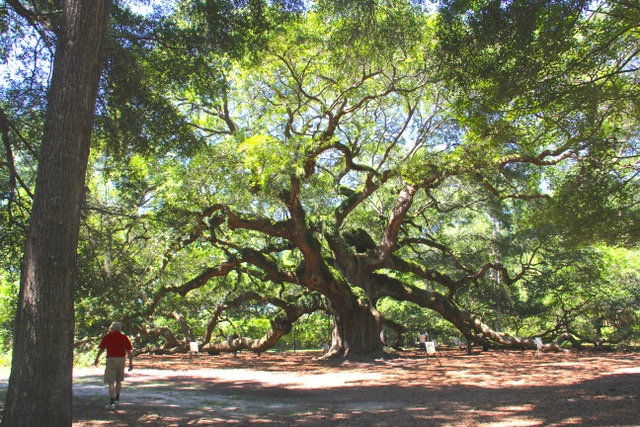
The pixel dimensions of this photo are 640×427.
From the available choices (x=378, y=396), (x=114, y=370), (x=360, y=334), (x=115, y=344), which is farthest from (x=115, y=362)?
(x=360, y=334)

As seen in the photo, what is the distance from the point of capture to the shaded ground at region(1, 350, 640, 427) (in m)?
5.68

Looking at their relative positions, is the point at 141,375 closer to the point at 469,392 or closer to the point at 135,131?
the point at 135,131

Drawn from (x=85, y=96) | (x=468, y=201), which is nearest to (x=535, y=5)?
(x=85, y=96)

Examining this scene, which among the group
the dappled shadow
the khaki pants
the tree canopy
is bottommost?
the dappled shadow

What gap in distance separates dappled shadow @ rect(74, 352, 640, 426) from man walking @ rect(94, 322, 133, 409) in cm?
22

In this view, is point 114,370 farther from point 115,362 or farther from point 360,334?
point 360,334

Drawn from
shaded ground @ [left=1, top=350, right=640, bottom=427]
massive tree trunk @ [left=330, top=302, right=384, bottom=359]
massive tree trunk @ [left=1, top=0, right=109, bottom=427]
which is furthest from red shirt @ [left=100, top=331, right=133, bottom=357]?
massive tree trunk @ [left=330, top=302, right=384, bottom=359]

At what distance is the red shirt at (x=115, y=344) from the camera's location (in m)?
7.09

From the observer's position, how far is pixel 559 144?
41.3 feet

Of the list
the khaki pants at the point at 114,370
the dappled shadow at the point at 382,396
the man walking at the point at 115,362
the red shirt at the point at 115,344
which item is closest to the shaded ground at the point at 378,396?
the dappled shadow at the point at 382,396

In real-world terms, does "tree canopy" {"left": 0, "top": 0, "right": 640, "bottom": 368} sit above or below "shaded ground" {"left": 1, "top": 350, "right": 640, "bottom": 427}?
above

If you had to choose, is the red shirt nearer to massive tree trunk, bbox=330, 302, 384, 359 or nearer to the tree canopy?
the tree canopy

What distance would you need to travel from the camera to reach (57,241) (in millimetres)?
4504

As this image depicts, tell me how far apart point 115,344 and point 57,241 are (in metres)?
3.19
